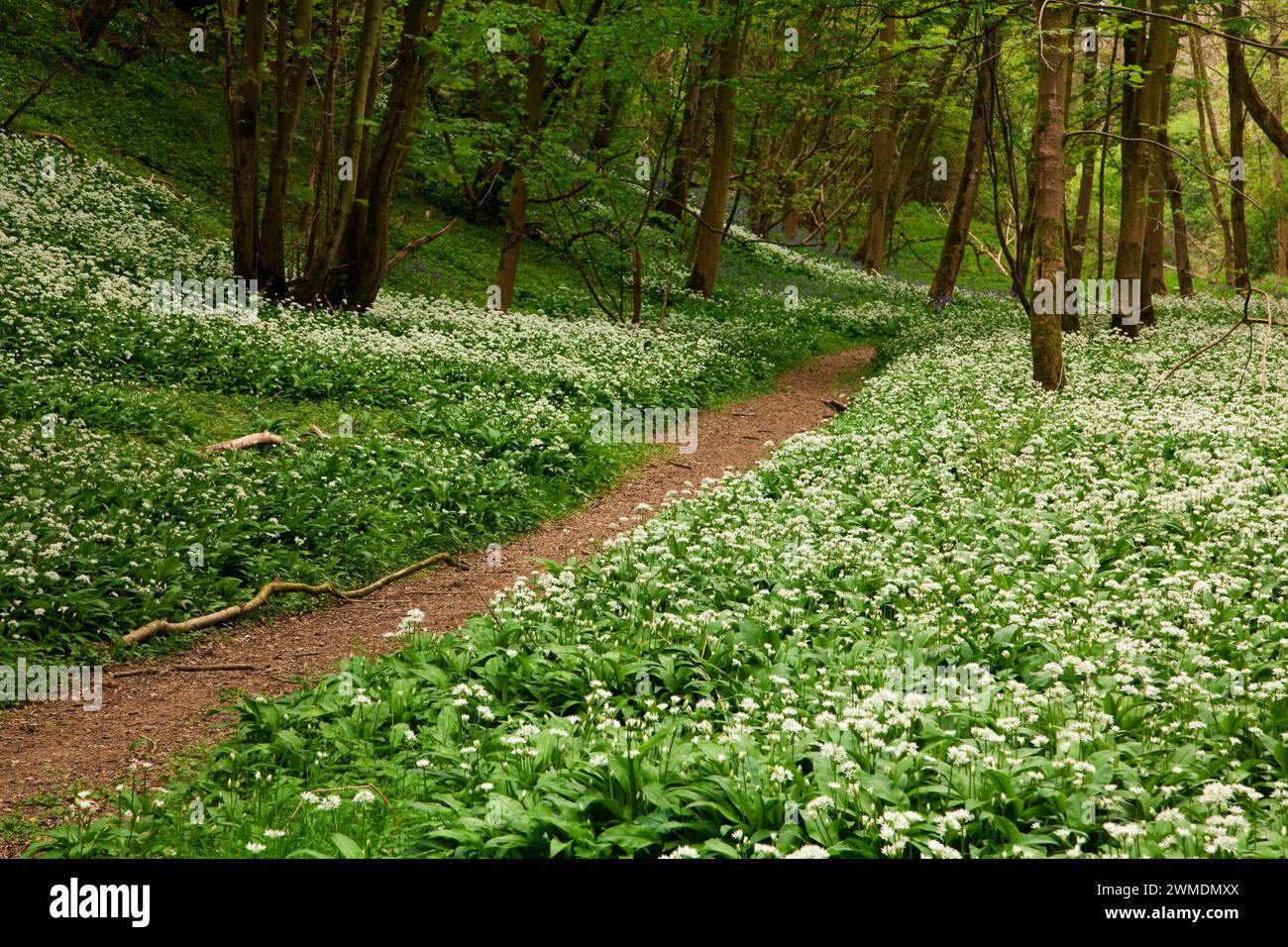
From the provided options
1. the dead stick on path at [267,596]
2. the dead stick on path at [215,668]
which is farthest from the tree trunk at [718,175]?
the dead stick on path at [215,668]

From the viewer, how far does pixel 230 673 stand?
671 cm

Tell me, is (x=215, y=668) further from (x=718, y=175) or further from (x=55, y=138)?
(x=718, y=175)

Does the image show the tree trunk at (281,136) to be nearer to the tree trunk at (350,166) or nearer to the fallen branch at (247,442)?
the tree trunk at (350,166)

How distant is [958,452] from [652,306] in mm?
12960

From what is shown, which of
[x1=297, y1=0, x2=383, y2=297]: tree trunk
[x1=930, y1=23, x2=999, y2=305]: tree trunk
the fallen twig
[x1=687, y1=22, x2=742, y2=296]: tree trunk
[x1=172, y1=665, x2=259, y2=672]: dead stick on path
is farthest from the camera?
[x1=930, y1=23, x2=999, y2=305]: tree trunk

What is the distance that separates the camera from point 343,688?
5855mm

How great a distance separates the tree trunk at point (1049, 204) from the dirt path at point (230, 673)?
17.5 ft

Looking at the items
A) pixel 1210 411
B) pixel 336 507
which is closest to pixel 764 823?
pixel 336 507

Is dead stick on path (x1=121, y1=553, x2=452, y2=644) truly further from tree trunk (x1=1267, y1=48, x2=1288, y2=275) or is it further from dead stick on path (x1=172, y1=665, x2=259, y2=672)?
tree trunk (x1=1267, y1=48, x2=1288, y2=275)

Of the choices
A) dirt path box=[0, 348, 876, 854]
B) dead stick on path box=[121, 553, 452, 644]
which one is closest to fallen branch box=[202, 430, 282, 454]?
dead stick on path box=[121, 553, 452, 644]

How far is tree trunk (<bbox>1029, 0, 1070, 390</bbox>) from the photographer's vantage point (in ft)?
41.2

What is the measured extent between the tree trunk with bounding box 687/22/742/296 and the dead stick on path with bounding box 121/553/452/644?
1571cm
